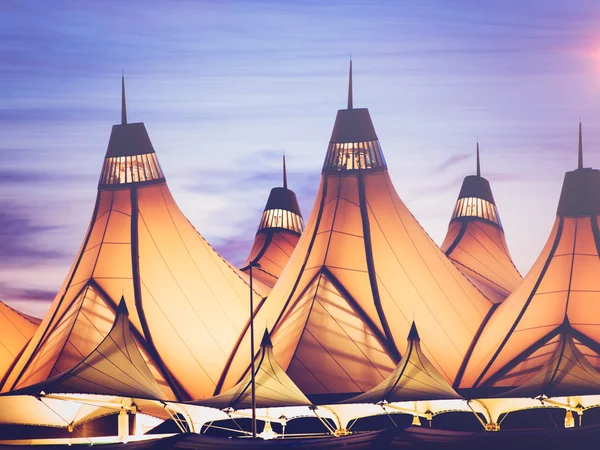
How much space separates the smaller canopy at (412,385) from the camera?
146 feet

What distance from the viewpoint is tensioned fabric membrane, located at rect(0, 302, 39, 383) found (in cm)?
5672

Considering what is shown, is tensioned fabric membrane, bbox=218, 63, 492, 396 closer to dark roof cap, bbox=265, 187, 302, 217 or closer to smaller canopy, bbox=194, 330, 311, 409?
smaller canopy, bbox=194, 330, 311, 409

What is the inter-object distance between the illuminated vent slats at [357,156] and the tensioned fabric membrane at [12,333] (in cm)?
1407

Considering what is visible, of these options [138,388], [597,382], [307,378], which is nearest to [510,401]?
[597,382]

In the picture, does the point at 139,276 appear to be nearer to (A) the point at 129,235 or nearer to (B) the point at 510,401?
(A) the point at 129,235

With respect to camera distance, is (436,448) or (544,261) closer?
(436,448)

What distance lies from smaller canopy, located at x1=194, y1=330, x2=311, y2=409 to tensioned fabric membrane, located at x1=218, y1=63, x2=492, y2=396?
3283 mm

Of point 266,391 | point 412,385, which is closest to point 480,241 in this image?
point 412,385

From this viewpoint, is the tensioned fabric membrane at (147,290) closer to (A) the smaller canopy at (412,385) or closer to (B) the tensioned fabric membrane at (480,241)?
(A) the smaller canopy at (412,385)

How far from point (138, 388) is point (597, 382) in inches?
548

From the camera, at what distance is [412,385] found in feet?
148

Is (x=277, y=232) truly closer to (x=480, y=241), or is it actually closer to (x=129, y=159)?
(x=480, y=241)

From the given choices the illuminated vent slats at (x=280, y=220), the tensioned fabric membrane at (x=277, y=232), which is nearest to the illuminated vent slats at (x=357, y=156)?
the tensioned fabric membrane at (x=277, y=232)

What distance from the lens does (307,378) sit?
49906 millimetres
